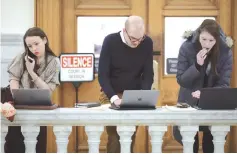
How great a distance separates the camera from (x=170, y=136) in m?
4.70

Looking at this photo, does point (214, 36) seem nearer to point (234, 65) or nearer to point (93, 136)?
point (93, 136)

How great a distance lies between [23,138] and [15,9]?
2274mm

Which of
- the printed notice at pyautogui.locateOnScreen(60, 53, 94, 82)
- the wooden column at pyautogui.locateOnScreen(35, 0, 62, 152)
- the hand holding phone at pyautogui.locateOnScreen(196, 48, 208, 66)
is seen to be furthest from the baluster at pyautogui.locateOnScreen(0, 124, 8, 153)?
the wooden column at pyautogui.locateOnScreen(35, 0, 62, 152)

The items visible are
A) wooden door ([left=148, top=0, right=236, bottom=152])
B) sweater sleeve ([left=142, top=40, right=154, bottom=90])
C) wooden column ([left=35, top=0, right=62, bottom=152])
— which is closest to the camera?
sweater sleeve ([left=142, top=40, right=154, bottom=90])

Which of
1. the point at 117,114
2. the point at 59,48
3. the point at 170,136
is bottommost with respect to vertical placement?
the point at 170,136

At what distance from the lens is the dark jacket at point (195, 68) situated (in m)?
2.82

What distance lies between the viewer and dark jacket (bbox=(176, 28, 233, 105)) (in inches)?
111

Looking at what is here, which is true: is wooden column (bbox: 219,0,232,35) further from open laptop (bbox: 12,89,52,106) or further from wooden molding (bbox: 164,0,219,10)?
open laptop (bbox: 12,89,52,106)

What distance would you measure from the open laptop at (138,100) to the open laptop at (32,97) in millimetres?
401

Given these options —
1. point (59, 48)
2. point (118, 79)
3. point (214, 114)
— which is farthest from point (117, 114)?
point (59, 48)

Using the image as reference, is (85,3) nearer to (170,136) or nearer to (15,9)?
(15,9)

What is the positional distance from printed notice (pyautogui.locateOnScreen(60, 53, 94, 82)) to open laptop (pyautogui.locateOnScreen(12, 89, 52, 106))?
1.92 m

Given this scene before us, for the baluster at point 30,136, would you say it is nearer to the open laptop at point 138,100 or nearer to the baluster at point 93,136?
the baluster at point 93,136

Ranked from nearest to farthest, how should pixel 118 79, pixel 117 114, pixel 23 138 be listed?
pixel 117 114, pixel 23 138, pixel 118 79
